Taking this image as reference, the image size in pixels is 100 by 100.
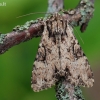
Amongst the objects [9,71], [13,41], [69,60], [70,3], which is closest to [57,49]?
[69,60]

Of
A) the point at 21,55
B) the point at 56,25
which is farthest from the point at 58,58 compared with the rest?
the point at 21,55

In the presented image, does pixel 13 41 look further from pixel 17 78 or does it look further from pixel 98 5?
pixel 98 5

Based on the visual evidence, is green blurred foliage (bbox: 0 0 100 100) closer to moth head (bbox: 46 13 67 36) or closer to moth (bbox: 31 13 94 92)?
moth (bbox: 31 13 94 92)

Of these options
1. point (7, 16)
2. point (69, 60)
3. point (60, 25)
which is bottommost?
point (69, 60)

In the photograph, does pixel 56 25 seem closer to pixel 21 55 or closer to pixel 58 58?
pixel 58 58

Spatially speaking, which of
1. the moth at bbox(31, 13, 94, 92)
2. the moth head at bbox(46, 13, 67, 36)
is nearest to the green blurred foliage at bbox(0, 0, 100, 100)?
the moth at bbox(31, 13, 94, 92)
